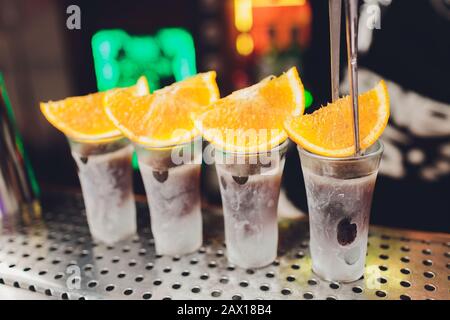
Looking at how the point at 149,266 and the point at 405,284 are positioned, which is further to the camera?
the point at 149,266

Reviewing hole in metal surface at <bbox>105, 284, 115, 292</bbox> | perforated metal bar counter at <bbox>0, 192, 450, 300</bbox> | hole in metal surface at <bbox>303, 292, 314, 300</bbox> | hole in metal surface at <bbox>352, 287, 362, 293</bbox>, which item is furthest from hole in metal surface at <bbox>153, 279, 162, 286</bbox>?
hole in metal surface at <bbox>352, 287, 362, 293</bbox>

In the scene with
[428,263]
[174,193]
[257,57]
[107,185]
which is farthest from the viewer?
[257,57]

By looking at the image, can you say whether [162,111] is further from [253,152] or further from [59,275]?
[59,275]

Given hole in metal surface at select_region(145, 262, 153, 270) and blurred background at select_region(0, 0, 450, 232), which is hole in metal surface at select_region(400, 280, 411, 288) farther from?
hole in metal surface at select_region(145, 262, 153, 270)

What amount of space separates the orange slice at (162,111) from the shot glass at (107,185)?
0.13 meters

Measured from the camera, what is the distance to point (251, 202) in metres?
1.19

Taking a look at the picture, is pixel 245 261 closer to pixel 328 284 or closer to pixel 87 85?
pixel 328 284

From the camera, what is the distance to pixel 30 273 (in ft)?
4.06

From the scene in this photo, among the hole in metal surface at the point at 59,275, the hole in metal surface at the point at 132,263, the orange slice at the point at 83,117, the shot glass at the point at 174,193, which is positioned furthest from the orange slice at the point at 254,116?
the hole in metal surface at the point at 59,275

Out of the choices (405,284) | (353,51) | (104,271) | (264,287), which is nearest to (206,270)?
(264,287)

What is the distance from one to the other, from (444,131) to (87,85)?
51.9 inches

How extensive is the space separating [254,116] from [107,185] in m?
0.52

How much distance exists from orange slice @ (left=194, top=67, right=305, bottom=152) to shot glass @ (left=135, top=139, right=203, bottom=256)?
0.12 meters
